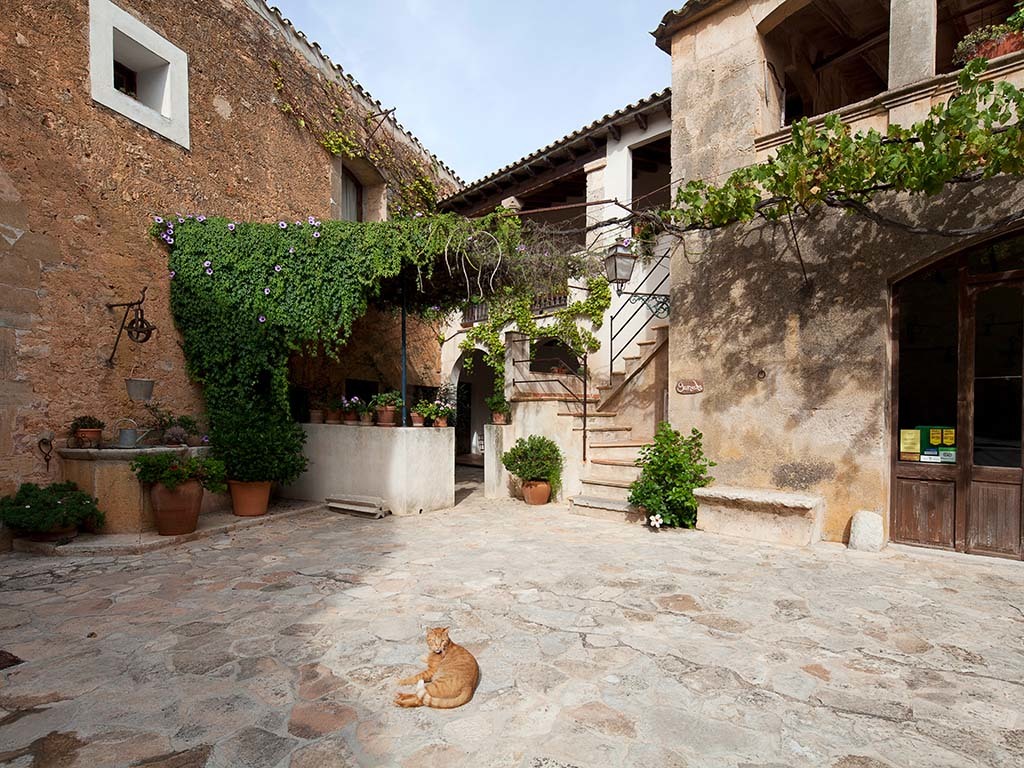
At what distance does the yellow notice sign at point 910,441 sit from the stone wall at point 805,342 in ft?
0.76

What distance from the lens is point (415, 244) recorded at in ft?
21.6

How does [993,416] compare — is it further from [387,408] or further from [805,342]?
[387,408]

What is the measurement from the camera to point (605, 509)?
6930 mm

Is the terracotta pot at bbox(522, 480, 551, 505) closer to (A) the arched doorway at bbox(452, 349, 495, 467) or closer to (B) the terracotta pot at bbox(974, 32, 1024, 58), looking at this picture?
(B) the terracotta pot at bbox(974, 32, 1024, 58)

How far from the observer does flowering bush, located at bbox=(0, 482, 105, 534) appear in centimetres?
512

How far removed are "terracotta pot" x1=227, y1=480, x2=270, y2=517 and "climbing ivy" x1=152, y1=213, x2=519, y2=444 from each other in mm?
827

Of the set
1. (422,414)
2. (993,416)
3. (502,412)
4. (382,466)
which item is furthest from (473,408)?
(993,416)

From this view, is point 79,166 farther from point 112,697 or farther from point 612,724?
point 612,724

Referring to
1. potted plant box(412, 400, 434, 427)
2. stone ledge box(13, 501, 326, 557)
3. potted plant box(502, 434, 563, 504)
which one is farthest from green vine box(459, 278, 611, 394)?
stone ledge box(13, 501, 326, 557)

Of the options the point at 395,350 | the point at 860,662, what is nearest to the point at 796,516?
the point at 860,662

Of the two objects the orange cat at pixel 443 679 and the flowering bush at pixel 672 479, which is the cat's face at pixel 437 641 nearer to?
the orange cat at pixel 443 679

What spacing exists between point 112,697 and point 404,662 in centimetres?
138

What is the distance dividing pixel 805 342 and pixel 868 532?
6.44ft


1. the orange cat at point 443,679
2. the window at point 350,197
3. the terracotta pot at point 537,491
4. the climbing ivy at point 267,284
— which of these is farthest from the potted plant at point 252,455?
the window at point 350,197
